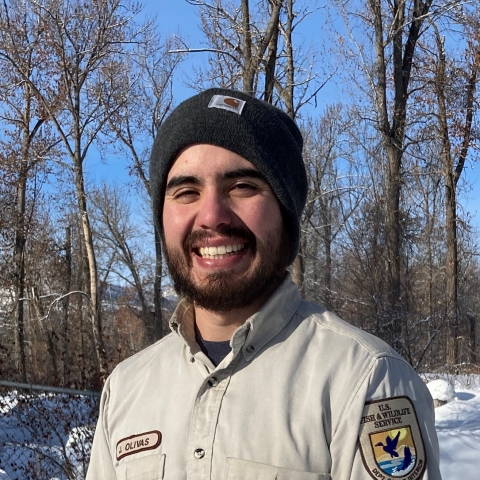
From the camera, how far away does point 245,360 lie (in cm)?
151

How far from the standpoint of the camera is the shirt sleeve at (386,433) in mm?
1211

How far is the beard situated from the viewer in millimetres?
1588

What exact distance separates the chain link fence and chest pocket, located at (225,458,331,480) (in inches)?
184

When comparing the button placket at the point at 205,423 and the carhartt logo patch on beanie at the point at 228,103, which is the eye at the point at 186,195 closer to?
the carhartt logo patch on beanie at the point at 228,103

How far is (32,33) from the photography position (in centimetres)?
1716

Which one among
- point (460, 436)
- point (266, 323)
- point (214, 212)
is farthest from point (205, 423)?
point (460, 436)

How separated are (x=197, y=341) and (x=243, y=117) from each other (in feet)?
2.18

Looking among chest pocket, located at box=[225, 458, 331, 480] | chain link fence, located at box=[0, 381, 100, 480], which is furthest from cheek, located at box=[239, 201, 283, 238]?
chain link fence, located at box=[0, 381, 100, 480]

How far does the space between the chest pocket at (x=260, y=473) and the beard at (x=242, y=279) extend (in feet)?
1.37

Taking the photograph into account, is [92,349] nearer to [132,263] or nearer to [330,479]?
[132,263]

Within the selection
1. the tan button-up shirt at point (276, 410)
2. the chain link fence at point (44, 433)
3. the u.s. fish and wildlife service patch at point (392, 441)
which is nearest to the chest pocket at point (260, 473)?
the tan button-up shirt at point (276, 410)

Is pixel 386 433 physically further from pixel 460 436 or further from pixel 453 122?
pixel 453 122

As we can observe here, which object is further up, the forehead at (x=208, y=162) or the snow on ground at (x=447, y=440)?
the forehead at (x=208, y=162)

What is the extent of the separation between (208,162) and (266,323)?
47cm
